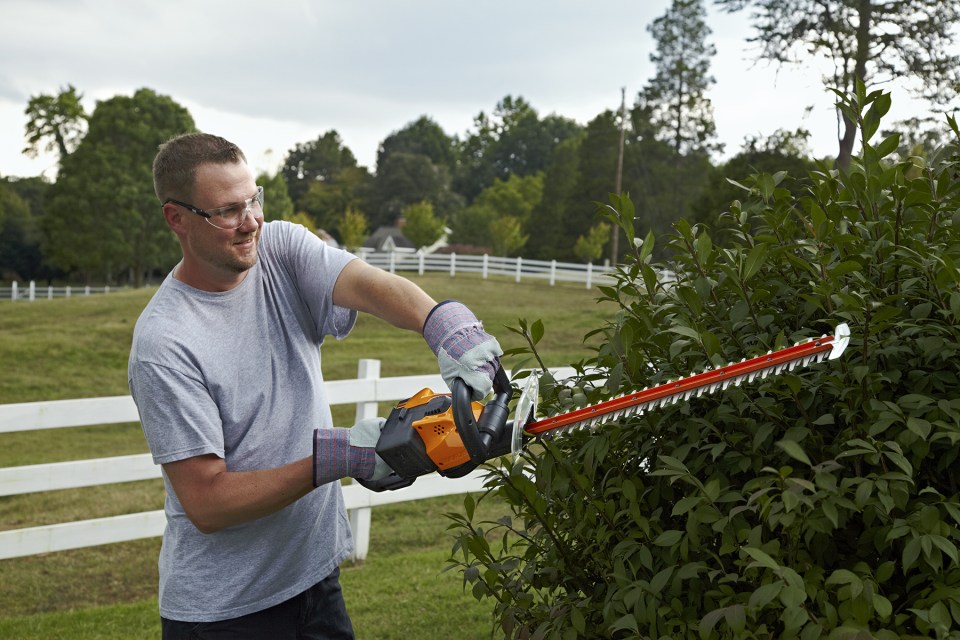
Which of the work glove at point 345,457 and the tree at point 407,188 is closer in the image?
the work glove at point 345,457

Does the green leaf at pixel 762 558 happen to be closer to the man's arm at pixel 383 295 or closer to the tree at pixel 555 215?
the man's arm at pixel 383 295

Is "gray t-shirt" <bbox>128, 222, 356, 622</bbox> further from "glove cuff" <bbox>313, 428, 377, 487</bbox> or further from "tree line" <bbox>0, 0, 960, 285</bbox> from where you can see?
"tree line" <bbox>0, 0, 960, 285</bbox>

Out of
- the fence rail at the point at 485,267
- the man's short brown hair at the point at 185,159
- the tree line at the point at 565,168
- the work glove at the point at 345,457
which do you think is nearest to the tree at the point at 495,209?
the tree line at the point at 565,168

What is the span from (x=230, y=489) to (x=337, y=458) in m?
0.31

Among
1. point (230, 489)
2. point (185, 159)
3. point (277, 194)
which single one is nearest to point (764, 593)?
point (230, 489)

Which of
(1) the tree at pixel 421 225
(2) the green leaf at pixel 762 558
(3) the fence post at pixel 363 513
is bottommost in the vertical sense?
(3) the fence post at pixel 363 513

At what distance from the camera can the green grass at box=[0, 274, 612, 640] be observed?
17.5ft

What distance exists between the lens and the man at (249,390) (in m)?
2.45

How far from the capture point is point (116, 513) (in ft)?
30.2

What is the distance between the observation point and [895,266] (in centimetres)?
189

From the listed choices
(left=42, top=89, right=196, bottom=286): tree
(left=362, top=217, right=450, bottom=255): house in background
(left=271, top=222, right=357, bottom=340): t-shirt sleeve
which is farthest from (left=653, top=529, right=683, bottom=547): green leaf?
(left=362, top=217, right=450, bottom=255): house in background

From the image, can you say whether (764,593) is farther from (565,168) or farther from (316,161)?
(316,161)

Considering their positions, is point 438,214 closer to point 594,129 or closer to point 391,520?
point 594,129

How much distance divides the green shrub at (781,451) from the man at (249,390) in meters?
0.49
